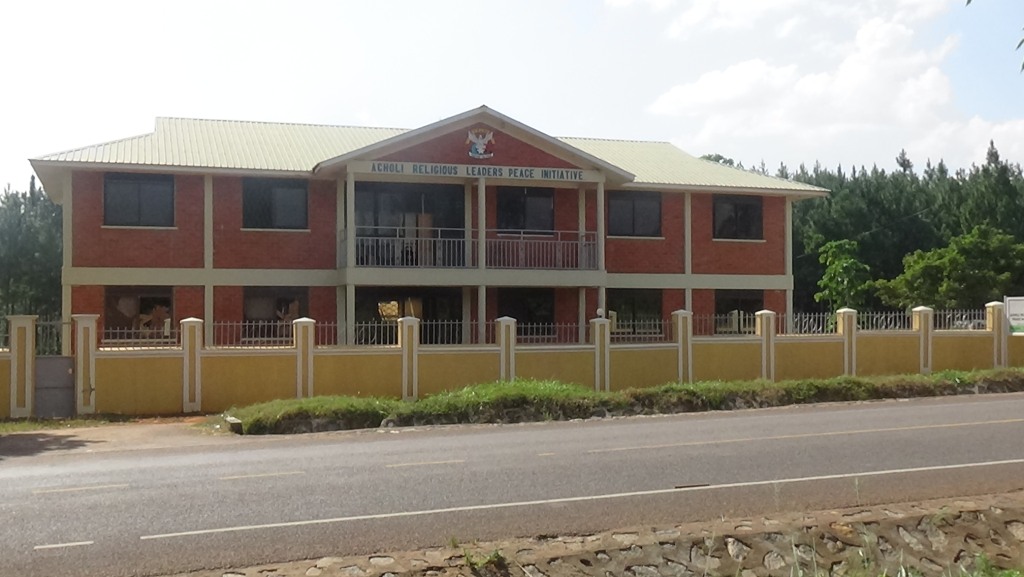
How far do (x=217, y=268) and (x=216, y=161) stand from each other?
259cm

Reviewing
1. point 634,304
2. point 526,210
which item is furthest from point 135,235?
point 634,304

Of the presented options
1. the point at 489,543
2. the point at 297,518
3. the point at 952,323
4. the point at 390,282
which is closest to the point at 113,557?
the point at 297,518

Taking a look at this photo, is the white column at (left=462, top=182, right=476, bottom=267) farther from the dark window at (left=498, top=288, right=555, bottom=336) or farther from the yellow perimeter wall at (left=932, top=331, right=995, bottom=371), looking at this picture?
the yellow perimeter wall at (left=932, top=331, right=995, bottom=371)

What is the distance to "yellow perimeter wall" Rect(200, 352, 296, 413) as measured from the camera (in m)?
19.0

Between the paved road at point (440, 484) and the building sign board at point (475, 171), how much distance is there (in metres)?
10.3

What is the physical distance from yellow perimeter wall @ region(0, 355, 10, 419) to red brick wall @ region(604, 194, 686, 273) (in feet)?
52.3

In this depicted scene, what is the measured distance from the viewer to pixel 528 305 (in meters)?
27.7

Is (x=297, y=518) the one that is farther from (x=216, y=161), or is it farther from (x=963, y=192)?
(x=963, y=192)

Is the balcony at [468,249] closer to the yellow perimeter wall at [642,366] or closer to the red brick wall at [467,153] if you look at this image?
the red brick wall at [467,153]

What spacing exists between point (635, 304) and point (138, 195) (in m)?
13.3

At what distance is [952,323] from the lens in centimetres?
2491

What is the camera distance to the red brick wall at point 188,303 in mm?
24891

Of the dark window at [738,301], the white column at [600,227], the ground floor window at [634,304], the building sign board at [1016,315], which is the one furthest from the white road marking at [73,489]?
the building sign board at [1016,315]

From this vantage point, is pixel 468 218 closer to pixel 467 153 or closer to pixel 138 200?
pixel 467 153
